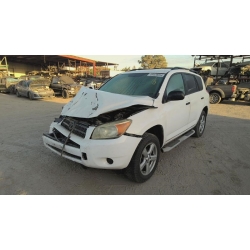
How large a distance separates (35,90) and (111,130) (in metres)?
11.6

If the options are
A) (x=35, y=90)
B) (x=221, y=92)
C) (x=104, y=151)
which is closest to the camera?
(x=104, y=151)

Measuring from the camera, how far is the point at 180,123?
3.62m

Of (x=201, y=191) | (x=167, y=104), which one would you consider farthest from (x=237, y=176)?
(x=167, y=104)

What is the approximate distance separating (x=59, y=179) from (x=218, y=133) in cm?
451

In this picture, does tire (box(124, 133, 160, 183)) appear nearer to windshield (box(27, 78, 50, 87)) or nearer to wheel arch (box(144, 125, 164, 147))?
wheel arch (box(144, 125, 164, 147))

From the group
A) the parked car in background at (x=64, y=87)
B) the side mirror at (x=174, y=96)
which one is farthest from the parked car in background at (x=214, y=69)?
the side mirror at (x=174, y=96)

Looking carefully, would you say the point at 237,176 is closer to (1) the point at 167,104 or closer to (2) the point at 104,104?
(1) the point at 167,104

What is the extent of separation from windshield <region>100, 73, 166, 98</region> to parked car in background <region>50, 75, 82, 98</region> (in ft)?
33.4

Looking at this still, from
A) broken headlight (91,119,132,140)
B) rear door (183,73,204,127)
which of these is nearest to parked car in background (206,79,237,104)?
rear door (183,73,204,127)

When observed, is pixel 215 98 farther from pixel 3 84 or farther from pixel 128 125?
pixel 3 84

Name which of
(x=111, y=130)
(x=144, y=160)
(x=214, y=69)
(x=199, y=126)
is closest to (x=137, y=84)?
(x=111, y=130)

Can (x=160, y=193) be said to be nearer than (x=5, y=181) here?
Yes

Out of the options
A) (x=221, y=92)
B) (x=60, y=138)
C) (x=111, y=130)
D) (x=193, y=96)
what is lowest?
(x=221, y=92)

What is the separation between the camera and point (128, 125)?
2.51 meters
